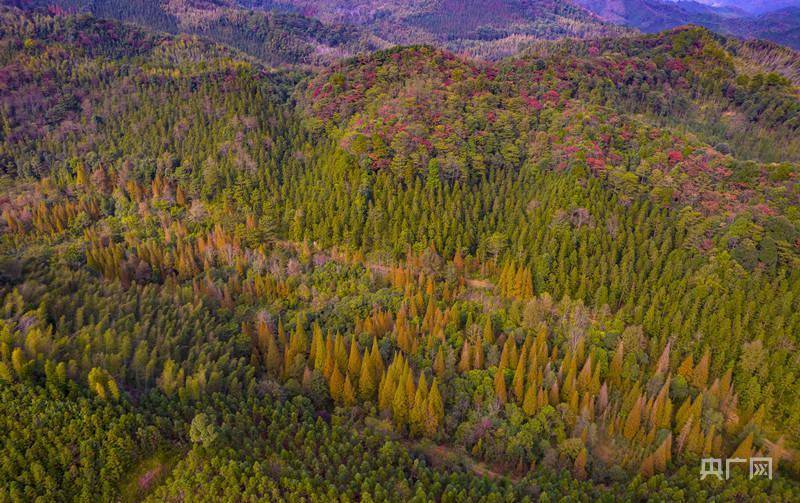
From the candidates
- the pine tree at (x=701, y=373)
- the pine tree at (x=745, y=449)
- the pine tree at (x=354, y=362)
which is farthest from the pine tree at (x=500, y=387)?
the pine tree at (x=701, y=373)

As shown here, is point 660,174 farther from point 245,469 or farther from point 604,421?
point 245,469

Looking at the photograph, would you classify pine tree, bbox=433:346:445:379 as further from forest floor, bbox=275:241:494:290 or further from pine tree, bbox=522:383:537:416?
forest floor, bbox=275:241:494:290

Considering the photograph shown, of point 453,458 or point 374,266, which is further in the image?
point 374,266

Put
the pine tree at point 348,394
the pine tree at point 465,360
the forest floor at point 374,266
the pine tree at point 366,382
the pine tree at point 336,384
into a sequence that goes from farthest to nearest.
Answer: the forest floor at point 374,266, the pine tree at point 465,360, the pine tree at point 366,382, the pine tree at point 336,384, the pine tree at point 348,394

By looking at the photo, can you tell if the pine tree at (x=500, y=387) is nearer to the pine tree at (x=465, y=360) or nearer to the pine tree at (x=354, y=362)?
the pine tree at (x=465, y=360)

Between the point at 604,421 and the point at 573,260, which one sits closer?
the point at 604,421

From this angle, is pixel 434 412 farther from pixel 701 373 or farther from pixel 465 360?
pixel 701 373

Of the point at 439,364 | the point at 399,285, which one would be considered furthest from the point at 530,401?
the point at 399,285

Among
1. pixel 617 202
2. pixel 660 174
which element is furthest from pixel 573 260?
pixel 660 174
